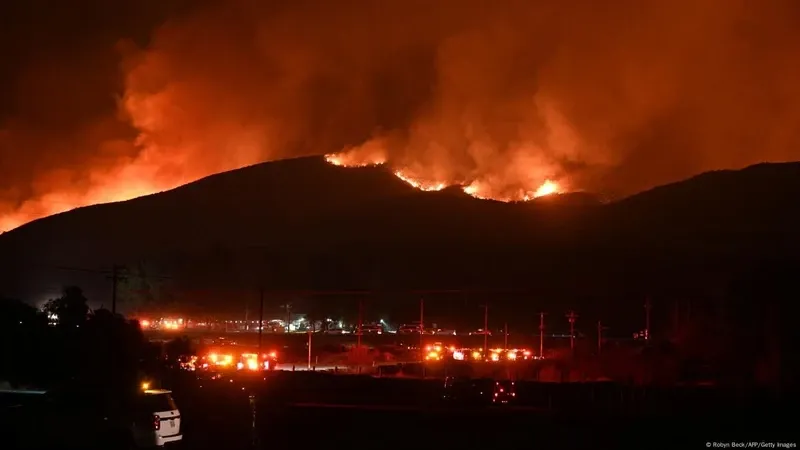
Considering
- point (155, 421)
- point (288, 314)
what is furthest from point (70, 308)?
point (288, 314)

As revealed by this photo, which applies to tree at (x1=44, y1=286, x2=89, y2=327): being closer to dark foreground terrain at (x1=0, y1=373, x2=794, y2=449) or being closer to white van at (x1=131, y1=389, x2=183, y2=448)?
dark foreground terrain at (x1=0, y1=373, x2=794, y2=449)

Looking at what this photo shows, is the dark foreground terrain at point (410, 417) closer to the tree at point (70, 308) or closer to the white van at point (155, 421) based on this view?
the white van at point (155, 421)

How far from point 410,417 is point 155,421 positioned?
1327 cm

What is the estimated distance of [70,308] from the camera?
46312mm

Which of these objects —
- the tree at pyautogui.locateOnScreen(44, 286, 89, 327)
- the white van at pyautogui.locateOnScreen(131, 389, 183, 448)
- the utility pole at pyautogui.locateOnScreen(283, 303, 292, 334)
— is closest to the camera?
the white van at pyautogui.locateOnScreen(131, 389, 183, 448)

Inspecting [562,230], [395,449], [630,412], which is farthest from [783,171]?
[395,449]

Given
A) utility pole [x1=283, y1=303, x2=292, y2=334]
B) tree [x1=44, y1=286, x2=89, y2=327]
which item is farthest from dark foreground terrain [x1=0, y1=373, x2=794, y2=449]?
utility pole [x1=283, y1=303, x2=292, y2=334]

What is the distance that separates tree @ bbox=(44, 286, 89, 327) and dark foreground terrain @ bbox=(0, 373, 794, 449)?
6.37 metres

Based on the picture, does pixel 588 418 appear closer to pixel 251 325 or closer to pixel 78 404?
pixel 78 404

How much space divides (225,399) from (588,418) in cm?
1477

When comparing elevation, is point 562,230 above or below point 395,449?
above

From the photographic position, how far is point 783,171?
11756 centimetres

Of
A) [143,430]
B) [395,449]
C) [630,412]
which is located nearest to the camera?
[143,430]

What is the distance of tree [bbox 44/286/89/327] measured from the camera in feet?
145
